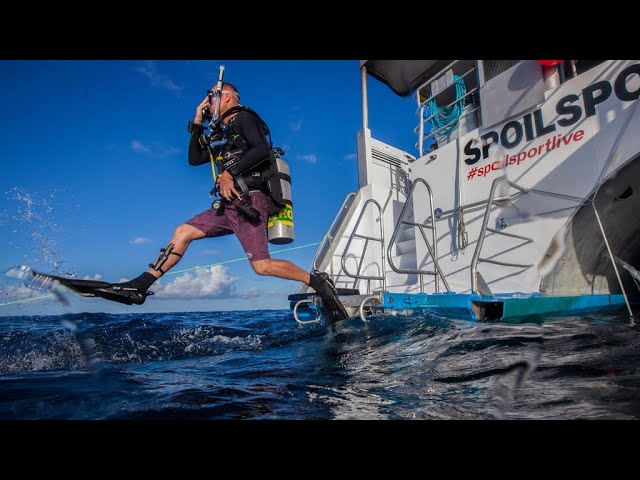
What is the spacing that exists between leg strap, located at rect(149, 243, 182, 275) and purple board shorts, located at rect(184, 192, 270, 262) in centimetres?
27

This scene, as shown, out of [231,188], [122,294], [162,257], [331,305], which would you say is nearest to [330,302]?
[331,305]

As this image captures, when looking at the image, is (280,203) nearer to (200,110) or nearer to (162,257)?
(162,257)

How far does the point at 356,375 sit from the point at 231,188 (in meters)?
1.73

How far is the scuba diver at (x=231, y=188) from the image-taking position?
8.97 feet

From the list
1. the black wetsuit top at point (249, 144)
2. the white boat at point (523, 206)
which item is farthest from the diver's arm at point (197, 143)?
the white boat at point (523, 206)

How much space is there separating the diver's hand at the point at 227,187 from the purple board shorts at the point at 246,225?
11 centimetres

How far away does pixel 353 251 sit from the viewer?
203 inches

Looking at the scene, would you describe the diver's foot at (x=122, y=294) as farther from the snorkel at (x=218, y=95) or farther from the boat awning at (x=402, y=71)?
the boat awning at (x=402, y=71)

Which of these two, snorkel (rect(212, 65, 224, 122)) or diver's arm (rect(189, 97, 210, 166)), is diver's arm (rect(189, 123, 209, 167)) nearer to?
diver's arm (rect(189, 97, 210, 166))

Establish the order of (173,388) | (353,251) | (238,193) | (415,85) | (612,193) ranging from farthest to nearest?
(415,85) → (353,251) → (612,193) → (238,193) → (173,388)
